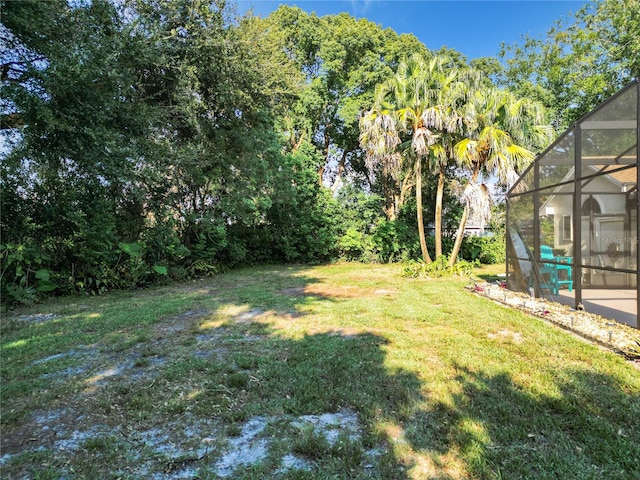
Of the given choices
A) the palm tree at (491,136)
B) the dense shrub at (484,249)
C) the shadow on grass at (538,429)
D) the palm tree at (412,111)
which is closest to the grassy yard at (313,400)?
the shadow on grass at (538,429)

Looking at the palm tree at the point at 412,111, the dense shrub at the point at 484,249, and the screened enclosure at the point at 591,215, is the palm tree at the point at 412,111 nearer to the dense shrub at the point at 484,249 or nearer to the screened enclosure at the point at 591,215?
the screened enclosure at the point at 591,215

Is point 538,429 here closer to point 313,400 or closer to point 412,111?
point 313,400

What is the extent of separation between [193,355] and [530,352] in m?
3.52

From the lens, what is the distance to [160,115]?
25.8 ft

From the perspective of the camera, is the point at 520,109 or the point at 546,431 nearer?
the point at 546,431

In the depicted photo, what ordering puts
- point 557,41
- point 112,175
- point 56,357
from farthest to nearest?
point 557,41, point 112,175, point 56,357

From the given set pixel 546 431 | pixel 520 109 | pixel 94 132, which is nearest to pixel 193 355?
pixel 546 431

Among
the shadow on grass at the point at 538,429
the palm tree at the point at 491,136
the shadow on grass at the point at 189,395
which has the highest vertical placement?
the palm tree at the point at 491,136

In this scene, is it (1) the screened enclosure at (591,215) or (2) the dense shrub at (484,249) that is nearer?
(1) the screened enclosure at (591,215)

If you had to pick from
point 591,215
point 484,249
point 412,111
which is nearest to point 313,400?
point 591,215

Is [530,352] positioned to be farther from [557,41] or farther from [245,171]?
[557,41]

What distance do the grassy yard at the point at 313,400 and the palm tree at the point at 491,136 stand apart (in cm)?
470

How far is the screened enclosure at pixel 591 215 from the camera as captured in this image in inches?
176

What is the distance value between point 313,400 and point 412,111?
28.0ft
